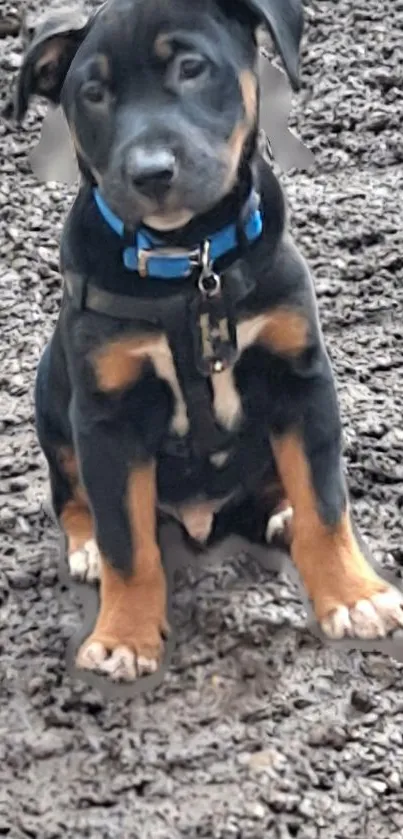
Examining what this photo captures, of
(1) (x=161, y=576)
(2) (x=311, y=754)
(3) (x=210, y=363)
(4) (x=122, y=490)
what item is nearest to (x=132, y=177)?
(3) (x=210, y=363)

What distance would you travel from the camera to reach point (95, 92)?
183 centimetres

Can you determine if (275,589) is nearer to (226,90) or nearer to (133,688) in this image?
(133,688)

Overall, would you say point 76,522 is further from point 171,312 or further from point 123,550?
point 171,312

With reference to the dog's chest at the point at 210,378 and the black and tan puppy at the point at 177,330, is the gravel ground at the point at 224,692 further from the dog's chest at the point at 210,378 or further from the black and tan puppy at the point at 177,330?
the dog's chest at the point at 210,378

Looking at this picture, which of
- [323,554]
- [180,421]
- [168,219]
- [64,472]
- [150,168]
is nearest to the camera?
[150,168]

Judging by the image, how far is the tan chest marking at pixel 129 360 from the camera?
6.51ft

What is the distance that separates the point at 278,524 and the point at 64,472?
1.15ft

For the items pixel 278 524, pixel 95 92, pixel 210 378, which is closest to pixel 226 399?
pixel 210 378

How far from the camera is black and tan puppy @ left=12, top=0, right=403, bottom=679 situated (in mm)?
1810

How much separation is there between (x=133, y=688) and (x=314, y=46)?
2.02 meters

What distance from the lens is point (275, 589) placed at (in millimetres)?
2305

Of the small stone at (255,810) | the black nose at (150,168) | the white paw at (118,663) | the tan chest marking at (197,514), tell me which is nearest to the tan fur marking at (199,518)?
the tan chest marking at (197,514)

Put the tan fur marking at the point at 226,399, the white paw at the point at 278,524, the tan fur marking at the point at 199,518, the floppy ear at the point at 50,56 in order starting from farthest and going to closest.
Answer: the white paw at the point at 278,524
the tan fur marking at the point at 199,518
the tan fur marking at the point at 226,399
the floppy ear at the point at 50,56

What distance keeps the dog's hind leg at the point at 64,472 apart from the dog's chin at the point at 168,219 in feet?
1.19
